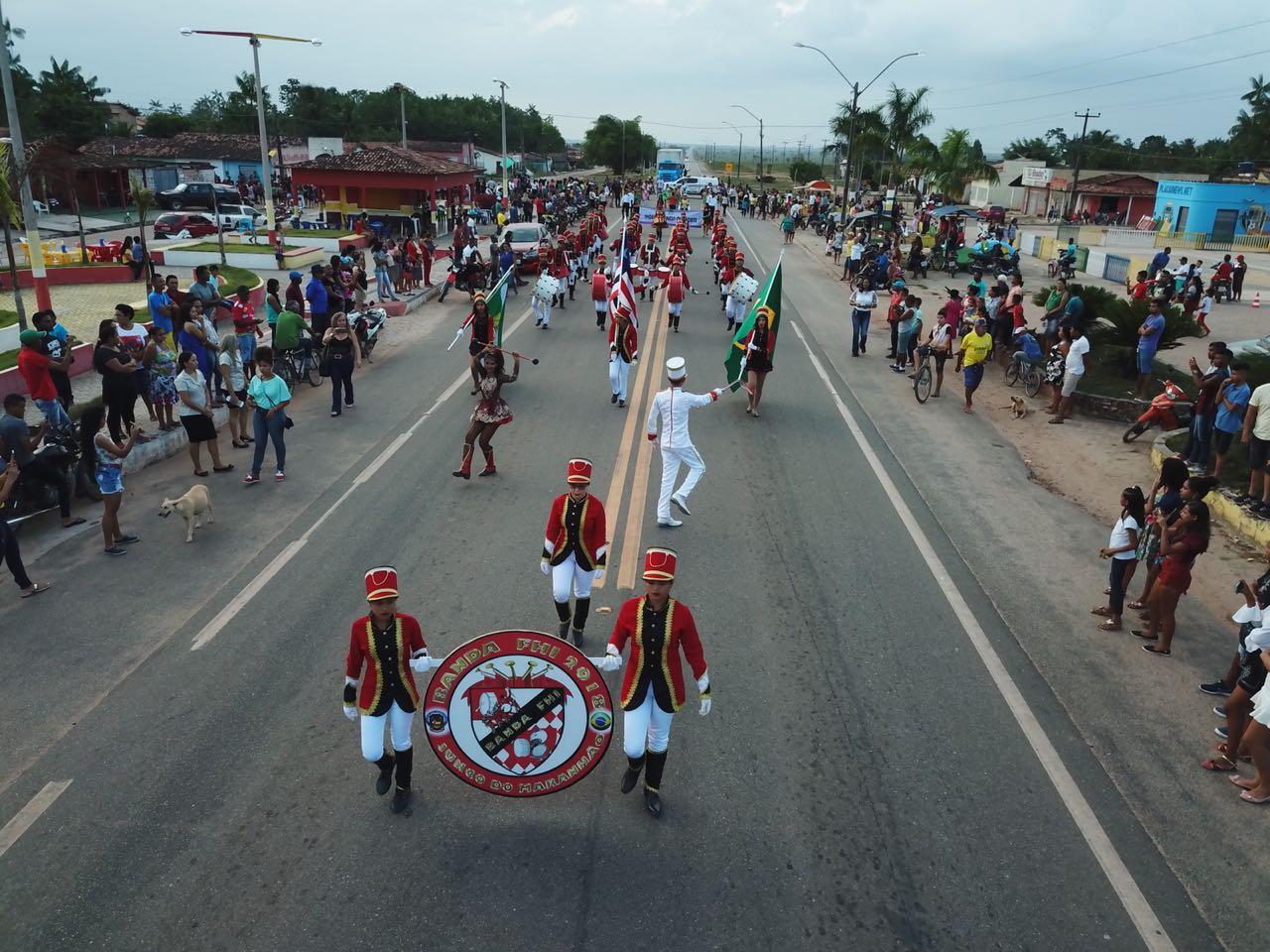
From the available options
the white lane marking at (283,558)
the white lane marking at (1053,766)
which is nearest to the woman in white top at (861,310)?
the white lane marking at (1053,766)

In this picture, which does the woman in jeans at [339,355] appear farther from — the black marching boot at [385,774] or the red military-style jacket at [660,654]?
the red military-style jacket at [660,654]

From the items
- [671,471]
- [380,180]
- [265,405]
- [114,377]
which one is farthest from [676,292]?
[380,180]

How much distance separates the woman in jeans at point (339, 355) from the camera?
1275 centimetres

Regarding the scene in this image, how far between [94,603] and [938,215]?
37.3 m

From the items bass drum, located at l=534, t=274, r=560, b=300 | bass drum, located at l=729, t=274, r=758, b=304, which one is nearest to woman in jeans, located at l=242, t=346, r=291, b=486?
bass drum, located at l=534, t=274, r=560, b=300

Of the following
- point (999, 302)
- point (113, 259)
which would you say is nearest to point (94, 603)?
point (999, 302)

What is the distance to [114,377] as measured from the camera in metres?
10.9

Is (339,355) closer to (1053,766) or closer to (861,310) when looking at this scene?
(861,310)

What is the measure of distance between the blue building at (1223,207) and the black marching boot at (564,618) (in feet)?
157

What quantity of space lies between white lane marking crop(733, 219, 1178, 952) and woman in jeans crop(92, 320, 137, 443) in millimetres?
9189

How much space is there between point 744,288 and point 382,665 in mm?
15127

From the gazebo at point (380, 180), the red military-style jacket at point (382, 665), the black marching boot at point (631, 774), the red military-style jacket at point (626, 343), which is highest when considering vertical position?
the gazebo at point (380, 180)

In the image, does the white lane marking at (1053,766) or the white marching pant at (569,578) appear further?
the white marching pant at (569,578)

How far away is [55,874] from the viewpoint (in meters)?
4.76
